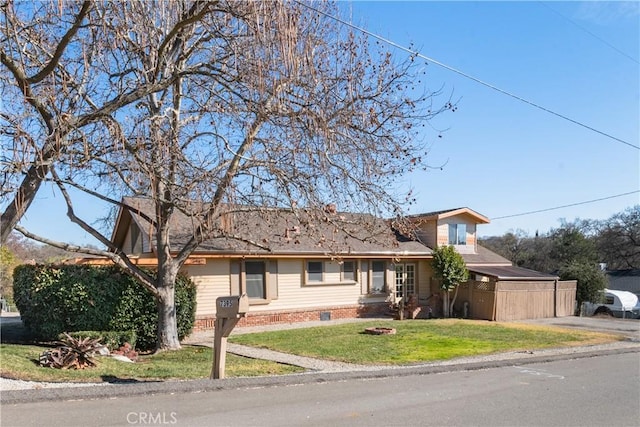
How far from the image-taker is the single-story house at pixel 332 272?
A: 1848 cm

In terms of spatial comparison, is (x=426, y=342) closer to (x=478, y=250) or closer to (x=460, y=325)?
(x=460, y=325)

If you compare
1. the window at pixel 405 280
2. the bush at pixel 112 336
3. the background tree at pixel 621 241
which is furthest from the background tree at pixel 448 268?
the background tree at pixel 621 241

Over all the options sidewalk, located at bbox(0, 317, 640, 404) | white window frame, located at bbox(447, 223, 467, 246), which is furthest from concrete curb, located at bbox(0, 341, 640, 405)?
white window frame, located at bbox(447, 223, 467, 246)

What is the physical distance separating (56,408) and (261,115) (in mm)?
5140

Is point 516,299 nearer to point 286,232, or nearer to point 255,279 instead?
point 255,279

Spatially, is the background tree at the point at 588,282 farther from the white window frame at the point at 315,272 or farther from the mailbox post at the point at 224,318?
the mailbox post at the point at 224,318

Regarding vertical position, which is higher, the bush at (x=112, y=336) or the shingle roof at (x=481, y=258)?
the shingle roof at (x=481, y=258)

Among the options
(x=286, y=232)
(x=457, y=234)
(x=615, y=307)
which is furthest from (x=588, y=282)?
(x=286, y=232)

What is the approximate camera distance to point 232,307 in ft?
27.2

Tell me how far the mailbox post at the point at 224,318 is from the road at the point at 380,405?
1.11 m

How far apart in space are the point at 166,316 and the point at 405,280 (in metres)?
13.7

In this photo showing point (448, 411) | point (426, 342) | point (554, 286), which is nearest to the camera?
point (448, 411)

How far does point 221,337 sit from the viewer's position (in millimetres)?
8555

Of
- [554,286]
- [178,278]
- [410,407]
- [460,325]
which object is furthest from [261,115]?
[554,286]
